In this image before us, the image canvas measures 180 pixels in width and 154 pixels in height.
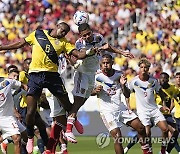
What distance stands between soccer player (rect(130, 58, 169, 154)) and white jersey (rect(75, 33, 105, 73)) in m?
1.51

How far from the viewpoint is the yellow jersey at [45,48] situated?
A: 12922mm

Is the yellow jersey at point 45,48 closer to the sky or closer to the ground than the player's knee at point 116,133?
closer to the sky

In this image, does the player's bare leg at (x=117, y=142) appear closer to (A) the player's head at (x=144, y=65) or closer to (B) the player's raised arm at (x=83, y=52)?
(A) the player's head at (x=144, y=65)

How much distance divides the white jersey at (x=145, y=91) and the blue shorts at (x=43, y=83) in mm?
2634

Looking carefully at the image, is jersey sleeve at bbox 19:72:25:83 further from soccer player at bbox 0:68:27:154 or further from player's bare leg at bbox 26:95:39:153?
player's bare leg at bbox 26:95:39:153

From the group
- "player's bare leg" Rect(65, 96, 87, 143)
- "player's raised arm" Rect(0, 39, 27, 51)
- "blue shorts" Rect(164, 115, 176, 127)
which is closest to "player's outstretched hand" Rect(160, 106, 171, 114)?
"blue shorts" Rect(164, 115, 176, 127)

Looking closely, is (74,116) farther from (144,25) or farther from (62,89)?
(144,25)

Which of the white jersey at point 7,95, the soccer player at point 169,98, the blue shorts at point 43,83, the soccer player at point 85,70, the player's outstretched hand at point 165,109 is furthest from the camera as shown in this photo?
the soccer player at point 169,98

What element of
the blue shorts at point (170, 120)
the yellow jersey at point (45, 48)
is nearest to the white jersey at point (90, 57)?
the yellow jersey at point (45, 48)

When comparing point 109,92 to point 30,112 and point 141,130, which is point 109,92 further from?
point 30,112

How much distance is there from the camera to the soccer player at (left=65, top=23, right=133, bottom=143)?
43.9ft

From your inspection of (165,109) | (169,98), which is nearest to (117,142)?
(165,109)

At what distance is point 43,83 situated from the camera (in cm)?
1305

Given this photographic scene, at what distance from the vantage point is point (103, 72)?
14.3 m
